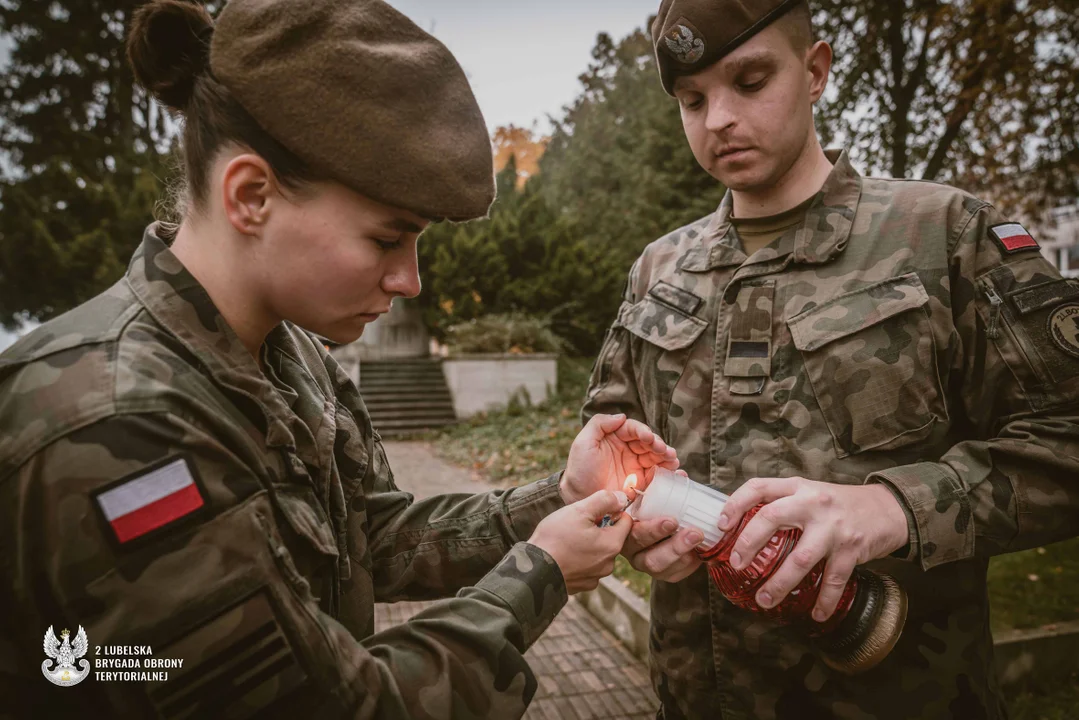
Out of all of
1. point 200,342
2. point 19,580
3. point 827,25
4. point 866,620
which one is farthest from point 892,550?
point 827,25

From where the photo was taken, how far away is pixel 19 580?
40.4 inches

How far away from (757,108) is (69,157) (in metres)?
23.2

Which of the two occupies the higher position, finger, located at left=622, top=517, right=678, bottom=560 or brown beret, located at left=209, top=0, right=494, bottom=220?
brown beret, located at left=209, top=0, right=494, bottom=220

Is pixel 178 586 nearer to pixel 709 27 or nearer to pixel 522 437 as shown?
pixel 709 27

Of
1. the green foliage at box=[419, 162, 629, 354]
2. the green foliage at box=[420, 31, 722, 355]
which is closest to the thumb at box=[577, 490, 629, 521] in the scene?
the green foliage at box=[420, 31, 722, 355]

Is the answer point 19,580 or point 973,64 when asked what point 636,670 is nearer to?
point 19,580

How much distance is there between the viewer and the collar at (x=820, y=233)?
1911 millimetres

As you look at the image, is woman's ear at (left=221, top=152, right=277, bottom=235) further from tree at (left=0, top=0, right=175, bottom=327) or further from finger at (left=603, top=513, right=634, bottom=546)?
tree at (left=0, top=0, right=175, bottom=327)

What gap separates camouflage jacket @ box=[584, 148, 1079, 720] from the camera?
5.16 ft

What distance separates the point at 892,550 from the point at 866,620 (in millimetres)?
168

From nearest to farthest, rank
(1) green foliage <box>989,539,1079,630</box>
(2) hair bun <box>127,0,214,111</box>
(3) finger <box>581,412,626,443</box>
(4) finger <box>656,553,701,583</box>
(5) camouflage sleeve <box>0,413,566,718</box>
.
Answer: (5) camouflage sleeve <box>0,413,566,718</box>
(2) hair bun <box>127,0,214,111</box>
(4) finger <box>656,553,701,583</box>
(3) finger <box>581,412,626,443</box>
(1) green foliage <box>989,539,1079,630</box>

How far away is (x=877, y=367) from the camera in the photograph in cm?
175

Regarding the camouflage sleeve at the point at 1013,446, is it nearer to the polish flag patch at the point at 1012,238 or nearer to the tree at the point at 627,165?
the polish flag patch at the point at 1012,238

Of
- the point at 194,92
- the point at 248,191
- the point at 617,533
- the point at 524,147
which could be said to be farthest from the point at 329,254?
the point at 524,147
